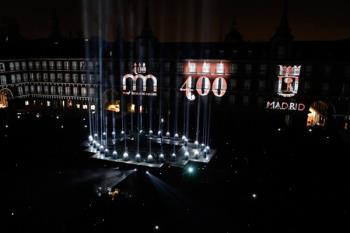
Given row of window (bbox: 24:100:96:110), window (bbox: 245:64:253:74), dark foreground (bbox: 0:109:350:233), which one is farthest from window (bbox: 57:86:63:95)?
window (bbox: 245:64:253:74)

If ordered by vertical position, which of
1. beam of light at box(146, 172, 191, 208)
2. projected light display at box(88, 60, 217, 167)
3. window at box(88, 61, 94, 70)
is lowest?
beam of light at box(146, 172, 191, 208)

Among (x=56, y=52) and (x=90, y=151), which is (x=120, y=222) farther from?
(x=56, y=52)

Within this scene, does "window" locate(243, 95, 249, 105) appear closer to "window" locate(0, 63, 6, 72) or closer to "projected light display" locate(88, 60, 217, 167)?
"projected light display" locate(88, 60, 217, 167)

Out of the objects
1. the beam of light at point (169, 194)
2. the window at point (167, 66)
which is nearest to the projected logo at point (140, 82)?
the window at point (167, 66)

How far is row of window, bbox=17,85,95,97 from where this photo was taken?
2261 inches

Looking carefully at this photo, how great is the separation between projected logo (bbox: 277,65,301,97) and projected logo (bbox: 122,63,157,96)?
22392mm

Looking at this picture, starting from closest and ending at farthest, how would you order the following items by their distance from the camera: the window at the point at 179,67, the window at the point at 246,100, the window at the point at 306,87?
the window at the point at 306,87, the window at the point at 246,100, the window at the point at 179,67

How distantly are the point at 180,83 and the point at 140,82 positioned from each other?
795cm

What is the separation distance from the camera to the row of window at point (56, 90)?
57.4 m

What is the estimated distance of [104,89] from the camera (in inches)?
2222

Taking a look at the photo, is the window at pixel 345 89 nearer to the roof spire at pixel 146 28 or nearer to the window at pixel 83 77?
the roof spire at pixel 146 28

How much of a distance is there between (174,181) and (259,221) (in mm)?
8885

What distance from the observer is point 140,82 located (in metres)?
52.3

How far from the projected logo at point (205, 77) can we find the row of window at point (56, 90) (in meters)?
21.5
